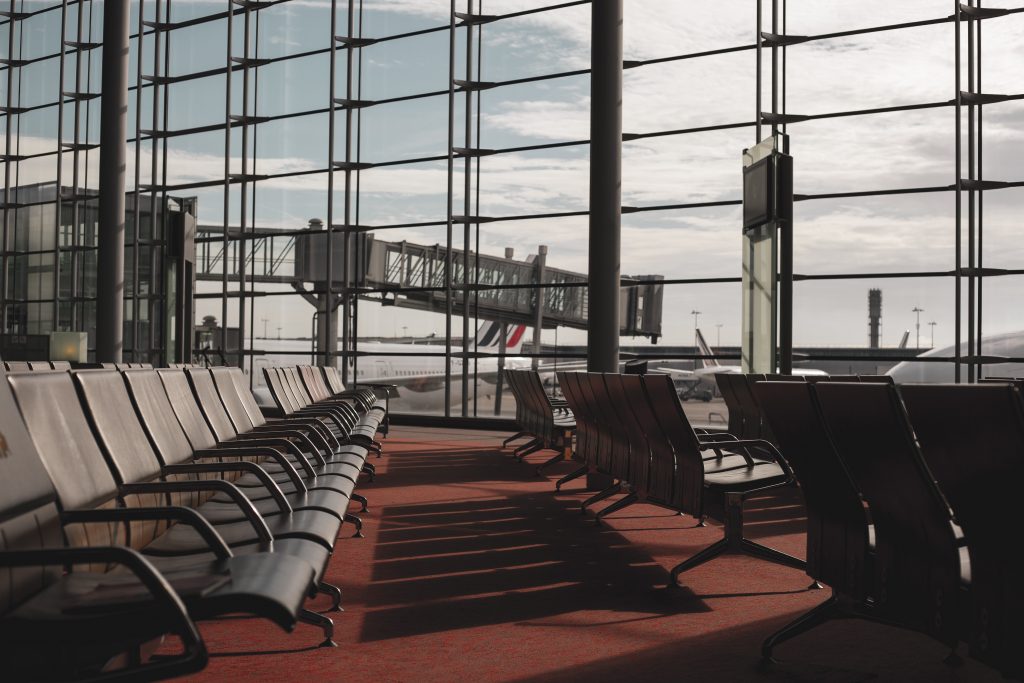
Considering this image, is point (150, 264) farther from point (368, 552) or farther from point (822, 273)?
point (368, 552)

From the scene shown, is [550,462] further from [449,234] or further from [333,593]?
[449,234]

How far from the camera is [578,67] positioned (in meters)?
12.6

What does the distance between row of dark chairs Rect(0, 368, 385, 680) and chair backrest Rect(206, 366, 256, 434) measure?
90cm

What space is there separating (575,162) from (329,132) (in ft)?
13.3

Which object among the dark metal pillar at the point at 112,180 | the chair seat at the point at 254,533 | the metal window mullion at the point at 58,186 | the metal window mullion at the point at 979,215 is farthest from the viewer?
the metal window mullion at the point at 58,186

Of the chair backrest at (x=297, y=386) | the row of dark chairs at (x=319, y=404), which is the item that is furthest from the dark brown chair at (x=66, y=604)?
the chair backrest at (x=297, y=386)

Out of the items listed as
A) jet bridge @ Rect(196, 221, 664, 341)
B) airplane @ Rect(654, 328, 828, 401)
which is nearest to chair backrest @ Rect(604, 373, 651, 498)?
airplane @ Rect(654, 328, 828, 401)

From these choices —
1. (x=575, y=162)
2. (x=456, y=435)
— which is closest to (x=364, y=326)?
(x=456, y=435)

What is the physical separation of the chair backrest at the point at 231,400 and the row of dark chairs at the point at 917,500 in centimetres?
282

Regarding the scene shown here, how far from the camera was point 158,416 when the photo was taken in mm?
3490

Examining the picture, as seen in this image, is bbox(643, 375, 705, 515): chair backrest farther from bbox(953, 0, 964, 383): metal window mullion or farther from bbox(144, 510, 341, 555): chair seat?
bbox(953, 0, 964, 383): metal window mullion

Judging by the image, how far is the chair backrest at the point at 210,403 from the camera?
4320mm

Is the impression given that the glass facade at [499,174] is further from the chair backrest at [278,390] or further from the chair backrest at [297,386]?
the chair backrest at [278,390]

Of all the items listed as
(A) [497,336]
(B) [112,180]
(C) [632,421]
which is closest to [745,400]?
(C) [632,421]
